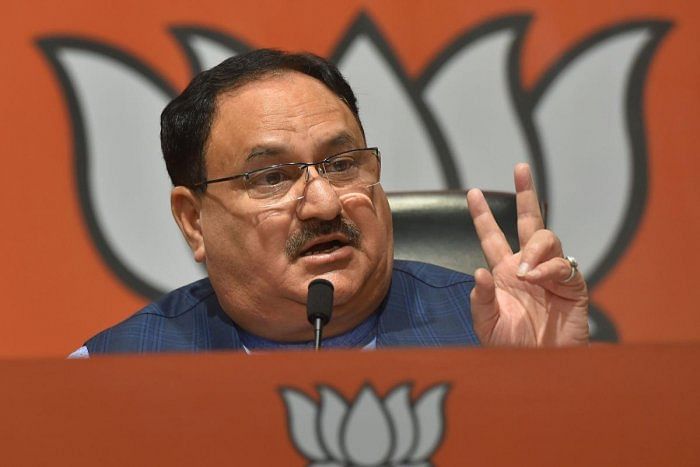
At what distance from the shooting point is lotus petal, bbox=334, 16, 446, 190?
2471 mm

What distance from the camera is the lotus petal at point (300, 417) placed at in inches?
27.8

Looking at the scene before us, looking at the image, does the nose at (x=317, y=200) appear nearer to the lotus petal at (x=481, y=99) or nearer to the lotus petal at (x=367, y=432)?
the lotus petal at (x=367, y=432)

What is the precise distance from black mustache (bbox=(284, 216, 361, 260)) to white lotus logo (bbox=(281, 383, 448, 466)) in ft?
2.62

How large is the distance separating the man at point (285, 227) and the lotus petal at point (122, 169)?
2.51 ft

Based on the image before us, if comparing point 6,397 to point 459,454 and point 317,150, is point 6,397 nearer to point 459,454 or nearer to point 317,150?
point 459,454

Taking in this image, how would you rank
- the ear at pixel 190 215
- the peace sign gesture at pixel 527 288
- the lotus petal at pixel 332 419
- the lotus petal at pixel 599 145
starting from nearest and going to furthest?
the lotus petal at pixel 332 419 < the peace sign gesture at pixel 527 288 < the ear at pixel 190 215 < the lotus petal at pixel 599 145

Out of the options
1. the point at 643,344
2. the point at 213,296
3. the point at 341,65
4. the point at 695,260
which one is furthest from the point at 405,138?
the point at 643,344

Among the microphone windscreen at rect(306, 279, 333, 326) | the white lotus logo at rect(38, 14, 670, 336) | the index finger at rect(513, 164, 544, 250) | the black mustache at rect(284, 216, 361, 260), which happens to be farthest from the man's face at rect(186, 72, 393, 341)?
the white lotus logo at rect(38, 14, 670, 336)

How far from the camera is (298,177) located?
1540 mm

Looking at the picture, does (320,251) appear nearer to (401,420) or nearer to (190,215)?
(190,215)

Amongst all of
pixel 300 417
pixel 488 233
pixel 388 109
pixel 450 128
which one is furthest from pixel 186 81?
pixel 300 417

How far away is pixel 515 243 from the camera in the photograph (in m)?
1.72

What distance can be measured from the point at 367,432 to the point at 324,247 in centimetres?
83

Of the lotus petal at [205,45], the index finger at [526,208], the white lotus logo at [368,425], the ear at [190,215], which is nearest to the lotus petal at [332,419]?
the white lotus logo at [368,425]
